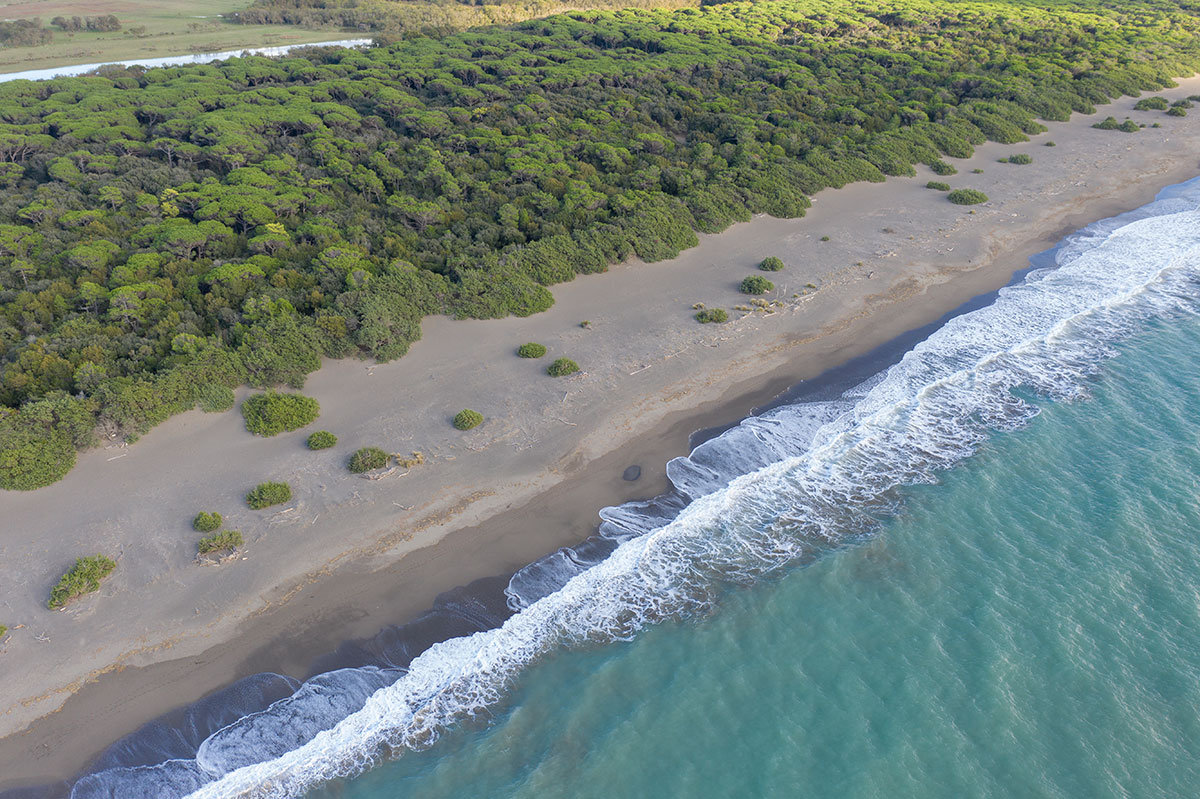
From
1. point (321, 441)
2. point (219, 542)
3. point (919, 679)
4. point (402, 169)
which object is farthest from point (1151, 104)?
point (219, 542)

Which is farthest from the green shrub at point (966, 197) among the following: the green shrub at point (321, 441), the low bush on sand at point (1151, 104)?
the green shrub at point (321, 441)

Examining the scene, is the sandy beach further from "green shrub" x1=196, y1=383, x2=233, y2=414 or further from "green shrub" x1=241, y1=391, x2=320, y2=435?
"green shrub" x1=241, y1=391, x2=320, y2=435

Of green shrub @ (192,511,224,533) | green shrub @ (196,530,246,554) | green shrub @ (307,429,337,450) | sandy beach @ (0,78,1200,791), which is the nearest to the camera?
sandy beach @ (0,78,1200,791)

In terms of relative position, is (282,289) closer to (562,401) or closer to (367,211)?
(367,211)

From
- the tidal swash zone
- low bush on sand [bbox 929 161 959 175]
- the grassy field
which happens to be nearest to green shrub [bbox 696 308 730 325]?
the tidal swash zone

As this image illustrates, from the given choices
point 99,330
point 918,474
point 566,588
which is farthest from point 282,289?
point 918,474

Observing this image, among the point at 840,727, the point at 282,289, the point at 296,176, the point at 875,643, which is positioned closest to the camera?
the point at 840,727
